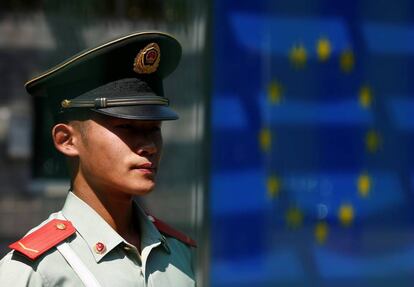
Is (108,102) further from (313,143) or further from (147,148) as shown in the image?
(313,143)

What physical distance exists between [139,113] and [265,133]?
7.18ft

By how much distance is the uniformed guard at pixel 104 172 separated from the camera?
1.84m

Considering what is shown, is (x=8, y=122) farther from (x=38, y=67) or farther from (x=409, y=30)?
(x=409, y=30)

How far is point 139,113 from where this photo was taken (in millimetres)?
1881

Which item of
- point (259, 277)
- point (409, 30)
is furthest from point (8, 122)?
point (409, 30)

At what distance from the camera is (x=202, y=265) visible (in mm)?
3910

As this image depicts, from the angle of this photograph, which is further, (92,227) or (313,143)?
(313,143)

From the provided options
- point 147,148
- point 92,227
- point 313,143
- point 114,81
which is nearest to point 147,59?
point 114,81

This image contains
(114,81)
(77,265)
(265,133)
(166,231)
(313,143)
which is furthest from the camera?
(313,143)

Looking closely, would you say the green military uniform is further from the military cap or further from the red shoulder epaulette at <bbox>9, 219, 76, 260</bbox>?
the military cap

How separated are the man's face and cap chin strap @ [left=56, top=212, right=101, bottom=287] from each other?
5.8 inches


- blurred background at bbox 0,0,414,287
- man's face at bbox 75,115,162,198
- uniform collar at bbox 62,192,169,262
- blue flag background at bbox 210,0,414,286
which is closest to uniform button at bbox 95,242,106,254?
uniform collar at bbox 62,192,169,262

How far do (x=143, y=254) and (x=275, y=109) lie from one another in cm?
219

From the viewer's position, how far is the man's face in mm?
1871
